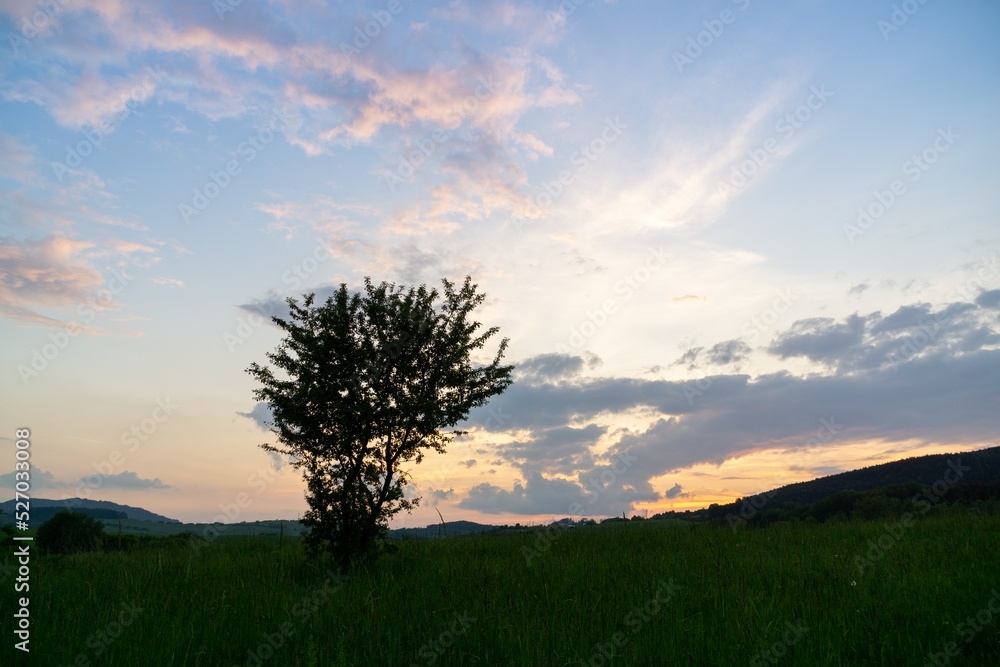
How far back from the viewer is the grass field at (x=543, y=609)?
252 inches

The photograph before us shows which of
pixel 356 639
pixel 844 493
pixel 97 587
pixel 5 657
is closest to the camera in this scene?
pixel 5 657

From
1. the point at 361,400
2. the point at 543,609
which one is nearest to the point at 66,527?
the point at 361,400

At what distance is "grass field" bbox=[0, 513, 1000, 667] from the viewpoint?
21.0 ft

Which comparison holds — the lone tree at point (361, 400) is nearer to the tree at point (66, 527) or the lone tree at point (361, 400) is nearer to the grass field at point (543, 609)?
the grass field at point (543, 609)

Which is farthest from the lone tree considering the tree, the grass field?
the tree

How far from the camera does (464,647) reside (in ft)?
21.7

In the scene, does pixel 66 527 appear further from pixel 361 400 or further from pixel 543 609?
pixel 543 609

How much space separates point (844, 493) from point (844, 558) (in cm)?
2605

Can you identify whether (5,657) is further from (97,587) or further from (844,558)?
(844,558)

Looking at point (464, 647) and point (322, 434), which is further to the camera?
point (322, 434)

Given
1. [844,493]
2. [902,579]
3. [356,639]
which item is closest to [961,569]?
[902,579]

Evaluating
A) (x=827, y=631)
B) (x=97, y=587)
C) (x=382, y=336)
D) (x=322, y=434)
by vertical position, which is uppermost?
(x=382, y=336)

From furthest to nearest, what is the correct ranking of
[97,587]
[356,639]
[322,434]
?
[322,434] < [97,587] < [356,639]

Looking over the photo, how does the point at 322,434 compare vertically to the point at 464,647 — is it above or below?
above
